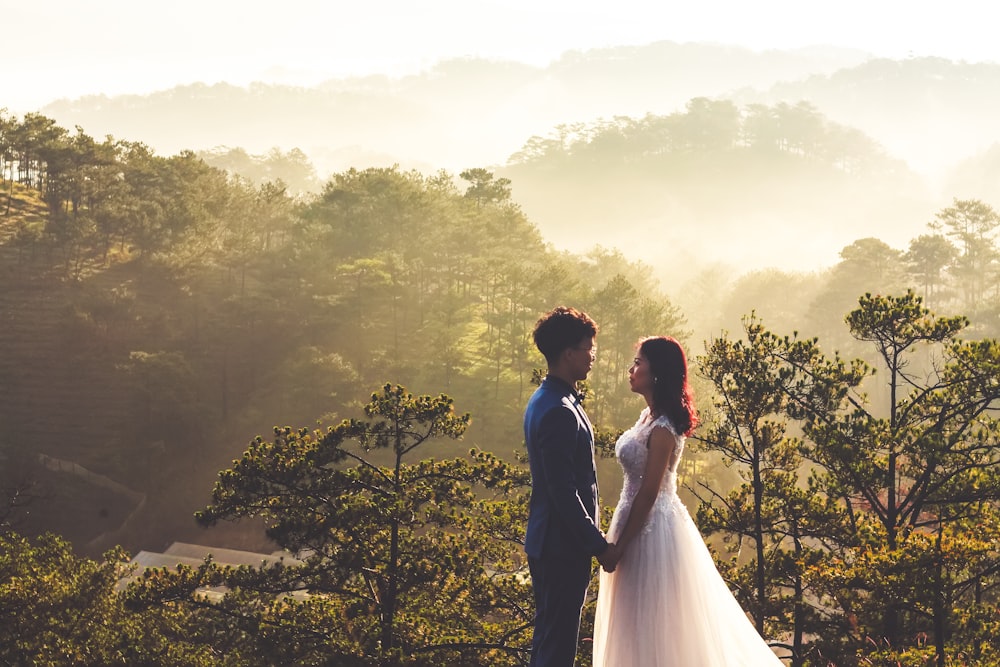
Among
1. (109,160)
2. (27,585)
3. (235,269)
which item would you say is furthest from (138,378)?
(27,585)

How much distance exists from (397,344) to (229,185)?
25.6 m

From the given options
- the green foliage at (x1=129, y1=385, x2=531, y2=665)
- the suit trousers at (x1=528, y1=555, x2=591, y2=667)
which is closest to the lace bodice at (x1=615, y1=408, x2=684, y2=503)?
the suit trousers at (x1=528, y1=555, x2=591, y2=667)

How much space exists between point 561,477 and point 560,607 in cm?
69

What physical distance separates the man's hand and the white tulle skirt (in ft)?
0.37

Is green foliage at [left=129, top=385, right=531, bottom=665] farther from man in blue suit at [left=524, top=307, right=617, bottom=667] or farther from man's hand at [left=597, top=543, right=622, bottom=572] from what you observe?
man in blue suit at [left=524, top=307, right=617, bottom=667]

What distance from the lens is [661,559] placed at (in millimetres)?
4520

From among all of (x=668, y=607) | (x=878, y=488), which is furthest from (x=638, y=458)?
(x=878, y=488)

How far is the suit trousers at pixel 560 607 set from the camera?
4074mm

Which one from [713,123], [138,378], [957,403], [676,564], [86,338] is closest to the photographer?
[676,564]

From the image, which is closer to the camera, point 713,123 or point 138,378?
point 138,378

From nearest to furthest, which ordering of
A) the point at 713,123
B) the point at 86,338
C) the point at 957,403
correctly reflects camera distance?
1. the point at 957,403
2. the point at 86,338
3. the point at 713,123

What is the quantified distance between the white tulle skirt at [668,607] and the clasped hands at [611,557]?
0.11 m

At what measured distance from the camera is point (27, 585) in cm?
1487

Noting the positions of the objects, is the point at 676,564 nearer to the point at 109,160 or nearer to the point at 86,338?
the point at 86,338
